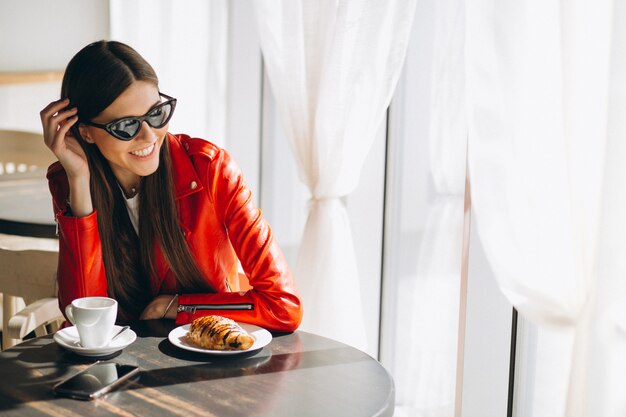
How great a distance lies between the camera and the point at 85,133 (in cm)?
172

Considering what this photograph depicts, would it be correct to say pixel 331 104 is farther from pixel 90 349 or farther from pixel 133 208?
pixel 90 349

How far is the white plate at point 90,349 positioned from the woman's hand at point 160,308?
17 centimetres

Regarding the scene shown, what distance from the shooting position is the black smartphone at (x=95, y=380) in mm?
1174

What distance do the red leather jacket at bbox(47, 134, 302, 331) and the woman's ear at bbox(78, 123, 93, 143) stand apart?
12 centimetres

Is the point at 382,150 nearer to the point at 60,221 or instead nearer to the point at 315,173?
the point at 315,173

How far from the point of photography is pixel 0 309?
337cm

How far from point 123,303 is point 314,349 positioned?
534 mm

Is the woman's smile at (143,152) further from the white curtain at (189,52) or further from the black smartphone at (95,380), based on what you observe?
the white curtain at (189,52)

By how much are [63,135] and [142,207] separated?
0.23 meters

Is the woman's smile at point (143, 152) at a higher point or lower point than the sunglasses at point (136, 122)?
lower

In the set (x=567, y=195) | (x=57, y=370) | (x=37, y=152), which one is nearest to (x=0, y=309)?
(x=37, y=152)

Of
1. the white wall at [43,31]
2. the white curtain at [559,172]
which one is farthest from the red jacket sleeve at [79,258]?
the white wall at [43,31]

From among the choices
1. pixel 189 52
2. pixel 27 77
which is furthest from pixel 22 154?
pixel 189 52

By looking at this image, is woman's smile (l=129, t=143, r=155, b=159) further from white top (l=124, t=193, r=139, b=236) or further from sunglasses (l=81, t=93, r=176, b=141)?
white top (l=124, t=193, r=139, b=236)
